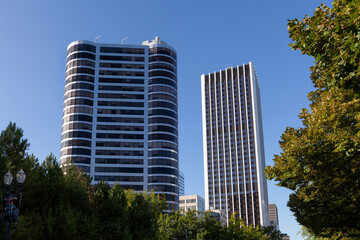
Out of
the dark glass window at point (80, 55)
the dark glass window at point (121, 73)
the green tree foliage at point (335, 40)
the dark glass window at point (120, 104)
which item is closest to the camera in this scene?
the green tree foliage at point (335, 40)

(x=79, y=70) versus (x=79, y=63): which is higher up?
(x=79, y=63)

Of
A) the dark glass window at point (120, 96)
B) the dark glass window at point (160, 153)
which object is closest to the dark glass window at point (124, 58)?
the dark glass window at point (120, 96)

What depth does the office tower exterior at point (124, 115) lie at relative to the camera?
100312 millimetres

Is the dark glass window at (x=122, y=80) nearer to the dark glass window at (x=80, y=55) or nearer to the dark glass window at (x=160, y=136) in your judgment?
the dark glass window at (x=80, y=55)

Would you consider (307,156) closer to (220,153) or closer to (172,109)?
(172,109)

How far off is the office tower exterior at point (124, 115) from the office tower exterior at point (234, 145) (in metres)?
73.5

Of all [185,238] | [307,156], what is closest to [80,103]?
[185,238]

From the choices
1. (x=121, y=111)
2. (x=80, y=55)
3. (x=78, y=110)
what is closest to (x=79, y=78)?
(x=80, y=55)

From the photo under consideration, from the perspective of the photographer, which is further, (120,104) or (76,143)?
(120,104)

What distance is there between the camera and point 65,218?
20094 mm

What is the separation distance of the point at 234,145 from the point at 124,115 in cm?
8372

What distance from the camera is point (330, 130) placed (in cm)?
1752

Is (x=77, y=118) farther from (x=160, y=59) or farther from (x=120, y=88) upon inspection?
(x=160, y=59)

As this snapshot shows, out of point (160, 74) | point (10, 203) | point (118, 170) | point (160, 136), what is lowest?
point (10, 203)
